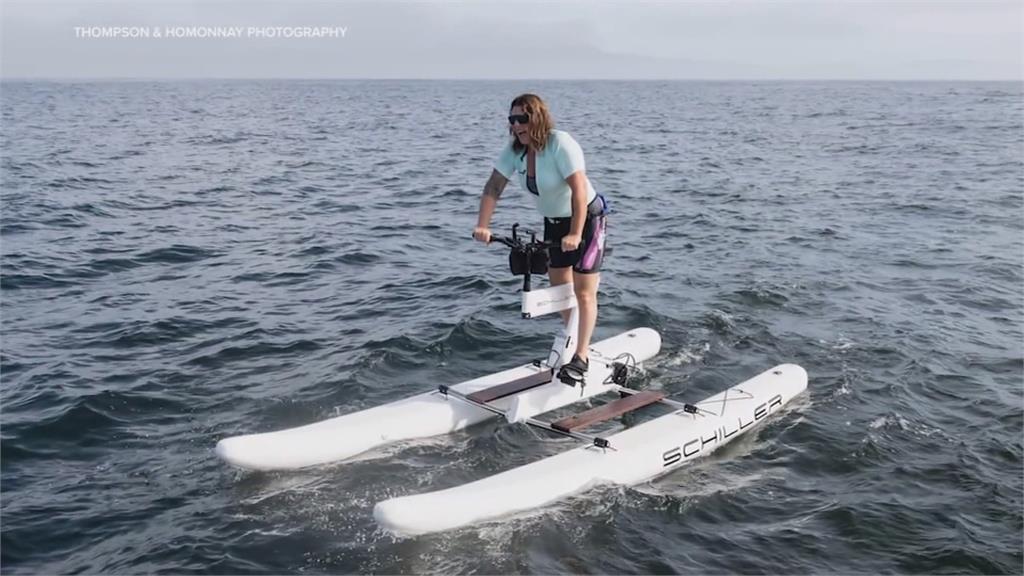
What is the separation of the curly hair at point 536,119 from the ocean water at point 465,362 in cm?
311

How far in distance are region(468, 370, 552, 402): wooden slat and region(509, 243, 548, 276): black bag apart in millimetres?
1382

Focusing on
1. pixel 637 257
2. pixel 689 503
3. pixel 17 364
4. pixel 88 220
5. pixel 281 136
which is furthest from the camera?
pixel 281 136

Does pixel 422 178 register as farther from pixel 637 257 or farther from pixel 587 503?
pixel 587 503

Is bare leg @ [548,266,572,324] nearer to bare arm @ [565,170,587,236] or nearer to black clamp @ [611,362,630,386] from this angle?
bare arm @ [565,170,587,236]

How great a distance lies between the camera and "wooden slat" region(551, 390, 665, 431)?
28.2 ft

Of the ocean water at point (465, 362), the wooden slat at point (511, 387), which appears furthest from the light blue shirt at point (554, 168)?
the ocean water at point (465, 362)

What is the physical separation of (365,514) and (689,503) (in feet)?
9.54

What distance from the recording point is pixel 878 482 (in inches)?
323

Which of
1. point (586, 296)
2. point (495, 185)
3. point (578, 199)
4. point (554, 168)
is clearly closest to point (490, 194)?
point (495, 185)

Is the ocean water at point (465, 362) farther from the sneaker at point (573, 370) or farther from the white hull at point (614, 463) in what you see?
the sneaker at point (573, 370)

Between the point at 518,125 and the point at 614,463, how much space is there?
3288mm

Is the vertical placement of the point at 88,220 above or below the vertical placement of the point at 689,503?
Answer: above

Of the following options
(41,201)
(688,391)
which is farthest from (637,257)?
(41,201)

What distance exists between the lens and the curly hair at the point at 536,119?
7.83 meters
